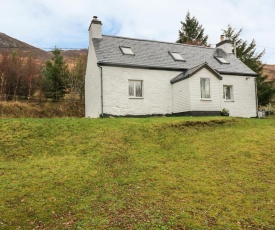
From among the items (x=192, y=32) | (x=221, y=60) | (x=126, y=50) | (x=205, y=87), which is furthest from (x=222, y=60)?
(x=192, y=32)

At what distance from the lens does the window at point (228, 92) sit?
23.3 meters

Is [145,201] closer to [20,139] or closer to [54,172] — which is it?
[54,172]

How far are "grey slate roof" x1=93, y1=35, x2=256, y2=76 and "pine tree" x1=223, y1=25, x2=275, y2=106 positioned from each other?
918 cm

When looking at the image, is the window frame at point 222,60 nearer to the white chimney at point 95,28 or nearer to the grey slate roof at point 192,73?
the grey slate roof at point 192,73

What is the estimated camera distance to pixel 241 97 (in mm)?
23625

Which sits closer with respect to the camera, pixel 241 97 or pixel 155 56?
pixel 155 56

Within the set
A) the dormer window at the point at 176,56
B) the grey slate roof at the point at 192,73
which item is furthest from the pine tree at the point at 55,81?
the grey slate roof at the point at 192,73

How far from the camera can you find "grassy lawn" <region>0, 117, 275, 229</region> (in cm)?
645

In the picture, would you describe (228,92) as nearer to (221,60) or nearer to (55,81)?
(221,60)

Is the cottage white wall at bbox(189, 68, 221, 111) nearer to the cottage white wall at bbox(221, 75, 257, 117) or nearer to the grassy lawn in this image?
the cottage white wall at bbox(221, 75, 257, 117)

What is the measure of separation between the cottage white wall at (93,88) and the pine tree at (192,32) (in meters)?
32.7

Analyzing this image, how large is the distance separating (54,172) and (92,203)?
7.74ft

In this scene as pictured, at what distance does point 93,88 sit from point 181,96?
23.2 ft

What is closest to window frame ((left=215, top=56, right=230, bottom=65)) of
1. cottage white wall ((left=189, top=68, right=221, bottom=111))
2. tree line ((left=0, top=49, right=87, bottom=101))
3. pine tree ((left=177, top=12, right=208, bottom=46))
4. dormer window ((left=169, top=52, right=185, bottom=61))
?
dormer window ((left=169, top=52, right=185, bottom=61))
